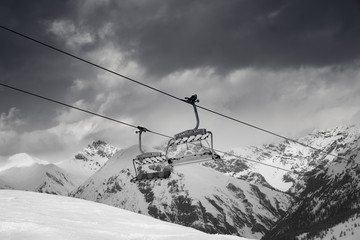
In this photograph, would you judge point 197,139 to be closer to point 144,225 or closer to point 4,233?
point 144,225

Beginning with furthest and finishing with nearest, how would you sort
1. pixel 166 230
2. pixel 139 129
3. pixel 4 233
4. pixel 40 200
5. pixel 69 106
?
pixel 40 200 → pixel 139 129 → pixel 166 230 → pixel 69 106 → pixel 4 233

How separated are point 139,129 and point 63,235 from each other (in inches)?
297

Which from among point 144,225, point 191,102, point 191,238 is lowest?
point 191,238

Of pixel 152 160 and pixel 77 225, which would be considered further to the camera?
pixel 152 160

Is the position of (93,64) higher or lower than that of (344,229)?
lower

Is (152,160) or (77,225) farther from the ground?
(152,160)

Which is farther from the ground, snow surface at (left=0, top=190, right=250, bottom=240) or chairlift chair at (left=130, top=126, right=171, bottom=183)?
chairlift chair at (left=130, top=126, right=171, bottom=183)

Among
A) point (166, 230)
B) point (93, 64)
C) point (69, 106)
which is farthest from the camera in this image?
point (166, 230)

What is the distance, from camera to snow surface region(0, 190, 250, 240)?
43.8ft

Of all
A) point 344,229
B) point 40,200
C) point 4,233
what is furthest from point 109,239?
point 344,229

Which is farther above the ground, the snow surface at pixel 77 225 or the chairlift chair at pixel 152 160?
the chairlift chair at pixel 152 160

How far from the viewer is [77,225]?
1603cm

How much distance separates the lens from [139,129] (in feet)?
65.5

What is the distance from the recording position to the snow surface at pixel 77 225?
1334 centimetres
